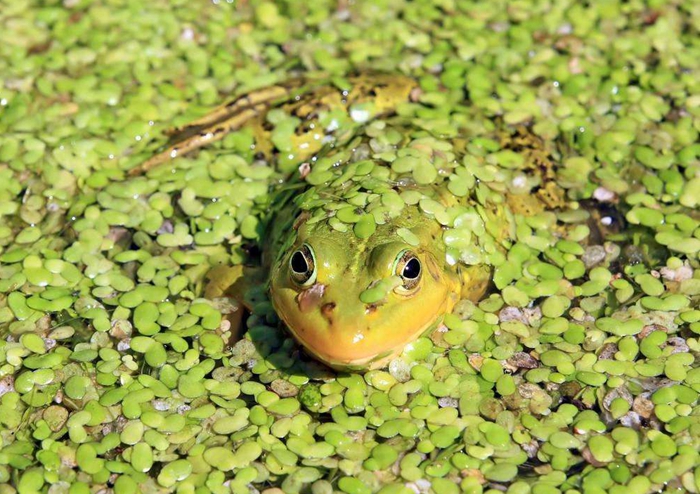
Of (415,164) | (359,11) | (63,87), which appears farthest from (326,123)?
(63,87)

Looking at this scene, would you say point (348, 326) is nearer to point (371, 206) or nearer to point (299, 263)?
point (299, 263)

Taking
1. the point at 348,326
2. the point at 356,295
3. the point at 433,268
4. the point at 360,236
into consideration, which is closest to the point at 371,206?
the point at 360,236

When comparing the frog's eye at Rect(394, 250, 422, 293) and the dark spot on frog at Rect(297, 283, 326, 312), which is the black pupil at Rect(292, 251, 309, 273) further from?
the frog's eye at Rect(394, 250, 422, 293)

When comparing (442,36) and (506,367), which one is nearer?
(506,367)

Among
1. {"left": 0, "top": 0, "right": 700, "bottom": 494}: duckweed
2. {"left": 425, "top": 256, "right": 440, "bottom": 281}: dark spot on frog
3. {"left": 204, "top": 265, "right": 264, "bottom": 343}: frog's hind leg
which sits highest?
{"left": 425, "top": 256, "right": 440, "bottom": 281}: dark spot on frog

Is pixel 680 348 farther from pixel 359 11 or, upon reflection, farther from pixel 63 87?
pixel 63 87

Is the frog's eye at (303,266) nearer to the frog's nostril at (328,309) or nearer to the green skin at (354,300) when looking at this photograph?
the green skin at (354,300)

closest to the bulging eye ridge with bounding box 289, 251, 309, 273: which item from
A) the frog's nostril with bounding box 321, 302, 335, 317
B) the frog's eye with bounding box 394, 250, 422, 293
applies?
the frog's nostril with bounding box 321, 302, 335, 317
